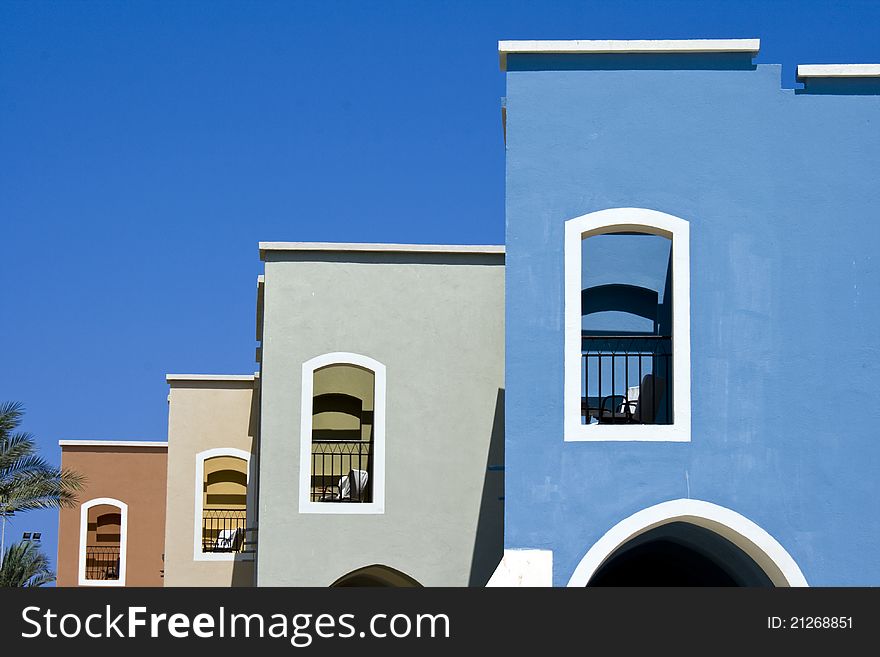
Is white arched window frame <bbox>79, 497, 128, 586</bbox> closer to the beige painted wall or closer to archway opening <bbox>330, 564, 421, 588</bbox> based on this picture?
the beige painted wall

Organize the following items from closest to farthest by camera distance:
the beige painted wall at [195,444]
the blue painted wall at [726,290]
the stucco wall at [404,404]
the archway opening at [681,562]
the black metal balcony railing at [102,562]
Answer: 1. the blue painted wall at [726,290]
2. the archway opening at [681,562]
3. the stucco wall at [404,404]
4. the beige painted wall at [195,444]
5. the black metal balcony railing at [102,562]

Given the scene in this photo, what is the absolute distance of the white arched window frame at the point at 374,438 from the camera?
1628 centimetres

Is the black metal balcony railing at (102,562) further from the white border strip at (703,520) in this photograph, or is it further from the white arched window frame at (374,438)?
the white border strip at (703,520)

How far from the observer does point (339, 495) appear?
56.9ft

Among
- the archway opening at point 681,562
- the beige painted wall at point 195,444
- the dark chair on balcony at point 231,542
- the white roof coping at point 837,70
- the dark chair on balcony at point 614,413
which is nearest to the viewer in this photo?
the white roof coping at point 837,70

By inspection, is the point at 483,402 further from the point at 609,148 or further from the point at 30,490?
the point at 30,490

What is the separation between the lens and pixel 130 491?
28156 mm

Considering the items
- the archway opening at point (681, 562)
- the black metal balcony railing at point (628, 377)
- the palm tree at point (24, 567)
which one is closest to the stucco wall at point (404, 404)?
the black metal balcony railing at point (628, 377)

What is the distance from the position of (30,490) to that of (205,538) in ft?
11.0

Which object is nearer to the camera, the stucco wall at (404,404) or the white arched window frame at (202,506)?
the stucco wall at (404,404)

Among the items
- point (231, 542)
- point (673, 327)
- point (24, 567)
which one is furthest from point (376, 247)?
point (24, 567)

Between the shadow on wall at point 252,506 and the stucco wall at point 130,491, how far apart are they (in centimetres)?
653

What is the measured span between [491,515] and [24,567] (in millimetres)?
12892
